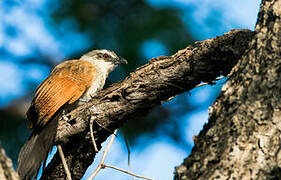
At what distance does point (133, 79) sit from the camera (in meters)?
2.84

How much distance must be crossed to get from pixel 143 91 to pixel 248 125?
3.79 ft

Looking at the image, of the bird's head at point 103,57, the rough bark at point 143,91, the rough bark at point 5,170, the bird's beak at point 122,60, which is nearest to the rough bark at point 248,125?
the rough bark at point 143,91

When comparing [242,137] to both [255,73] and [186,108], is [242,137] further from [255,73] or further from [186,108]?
[186,108]

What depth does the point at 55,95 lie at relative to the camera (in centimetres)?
365

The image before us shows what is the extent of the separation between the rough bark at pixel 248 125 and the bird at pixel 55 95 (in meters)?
1.47

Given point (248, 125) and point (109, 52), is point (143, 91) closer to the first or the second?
point (248, 125)

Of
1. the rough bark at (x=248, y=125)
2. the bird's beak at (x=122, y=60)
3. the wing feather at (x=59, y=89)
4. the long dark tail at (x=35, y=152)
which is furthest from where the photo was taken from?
the bird's beak at (x=122, y=60)

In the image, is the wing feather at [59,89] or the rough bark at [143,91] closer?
the rough bark at [143,91]

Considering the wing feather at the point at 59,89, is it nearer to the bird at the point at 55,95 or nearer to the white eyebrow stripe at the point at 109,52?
the bird at the point at 55,95

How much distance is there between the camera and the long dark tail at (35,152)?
2727mm

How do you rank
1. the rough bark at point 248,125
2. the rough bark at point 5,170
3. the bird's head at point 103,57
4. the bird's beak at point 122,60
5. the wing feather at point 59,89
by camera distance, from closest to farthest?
the rough bark at point 5,170 → the rough bark at point 248,125 → the wing feather at point 59,89 → the bird's beak at point 122,60 → the bird's head at point 103,57

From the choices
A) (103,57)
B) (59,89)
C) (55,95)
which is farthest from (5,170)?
(103,57)

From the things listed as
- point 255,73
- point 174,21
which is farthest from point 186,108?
point 255,73

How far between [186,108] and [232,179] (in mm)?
3947
